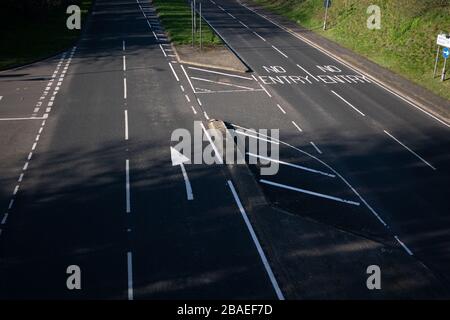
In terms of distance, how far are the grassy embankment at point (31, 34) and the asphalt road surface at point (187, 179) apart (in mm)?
3864

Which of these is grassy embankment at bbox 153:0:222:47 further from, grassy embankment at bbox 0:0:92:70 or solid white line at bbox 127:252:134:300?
solid white line at bbox 127:252:134:300

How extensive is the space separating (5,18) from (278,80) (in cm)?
3094

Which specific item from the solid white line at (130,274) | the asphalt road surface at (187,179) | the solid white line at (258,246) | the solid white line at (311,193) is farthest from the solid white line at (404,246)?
the solid white line at (130,274)

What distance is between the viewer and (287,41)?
45781 mm

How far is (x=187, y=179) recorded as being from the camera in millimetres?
19828

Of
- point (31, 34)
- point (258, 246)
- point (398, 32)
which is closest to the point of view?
point (258, 246)

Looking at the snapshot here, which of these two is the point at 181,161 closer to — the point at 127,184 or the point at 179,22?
the point at 127,184

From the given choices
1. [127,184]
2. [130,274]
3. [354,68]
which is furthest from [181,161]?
[354,68]

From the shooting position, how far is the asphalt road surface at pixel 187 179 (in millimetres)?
14500

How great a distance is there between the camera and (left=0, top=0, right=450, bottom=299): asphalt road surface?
14.5m

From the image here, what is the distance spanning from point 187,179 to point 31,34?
3305cm

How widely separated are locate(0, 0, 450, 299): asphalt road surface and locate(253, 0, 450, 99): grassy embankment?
3791 millimetres
